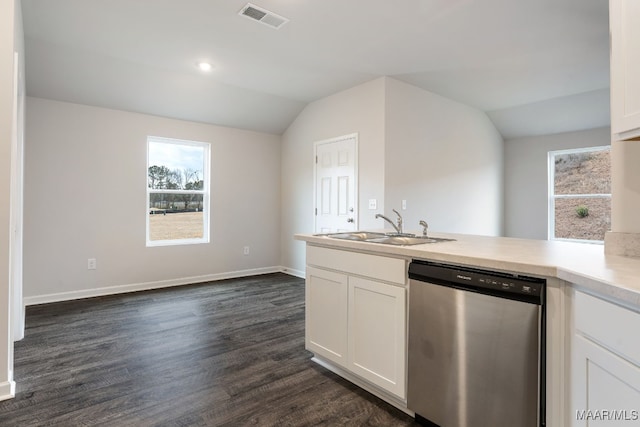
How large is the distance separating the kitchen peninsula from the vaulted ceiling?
6.29ft

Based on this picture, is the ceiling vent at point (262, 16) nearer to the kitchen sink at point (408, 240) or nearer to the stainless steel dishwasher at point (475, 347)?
the kitchen sink at point (408, 240)

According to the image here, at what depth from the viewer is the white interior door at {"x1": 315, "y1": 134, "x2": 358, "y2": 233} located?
440 centimetres

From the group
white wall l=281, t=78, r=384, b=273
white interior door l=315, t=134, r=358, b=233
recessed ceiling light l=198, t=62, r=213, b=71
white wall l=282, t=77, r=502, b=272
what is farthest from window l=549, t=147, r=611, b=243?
recessed ceiling light l=198, t=62, r=213, b=71

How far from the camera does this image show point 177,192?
16.1 feet

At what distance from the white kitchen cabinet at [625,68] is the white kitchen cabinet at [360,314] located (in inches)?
42.9

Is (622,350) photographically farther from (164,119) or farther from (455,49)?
(164,119)

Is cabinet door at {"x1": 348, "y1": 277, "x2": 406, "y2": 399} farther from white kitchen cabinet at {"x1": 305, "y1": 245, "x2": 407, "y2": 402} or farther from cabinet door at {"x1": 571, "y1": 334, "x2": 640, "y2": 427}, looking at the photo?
cabinet door at {"x1": 571, "y1": 334, "x2": 640, "y2": 427}

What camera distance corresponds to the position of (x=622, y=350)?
38.1 inches

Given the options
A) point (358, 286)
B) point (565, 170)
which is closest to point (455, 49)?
point (358, 286)

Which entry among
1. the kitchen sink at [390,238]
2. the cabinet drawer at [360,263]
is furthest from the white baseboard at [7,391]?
the kitchen sink at [390,238]

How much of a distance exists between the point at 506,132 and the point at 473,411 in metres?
5.49

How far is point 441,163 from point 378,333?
11.0 feet

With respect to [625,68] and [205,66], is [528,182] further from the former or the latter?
[205,66]

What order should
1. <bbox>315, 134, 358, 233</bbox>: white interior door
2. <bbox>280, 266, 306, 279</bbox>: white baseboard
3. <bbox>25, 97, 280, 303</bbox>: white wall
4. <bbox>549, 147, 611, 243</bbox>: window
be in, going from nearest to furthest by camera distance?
<bbox>25, 97, 280, 303</bbox>: white wall
<bbox>315, 134, 358, 233</bbox>: white interior door
<bbox>549, 147, 611, 243</bbox>: window
<bbox>280, 266, 306, 279</bbox>: white baseboard
